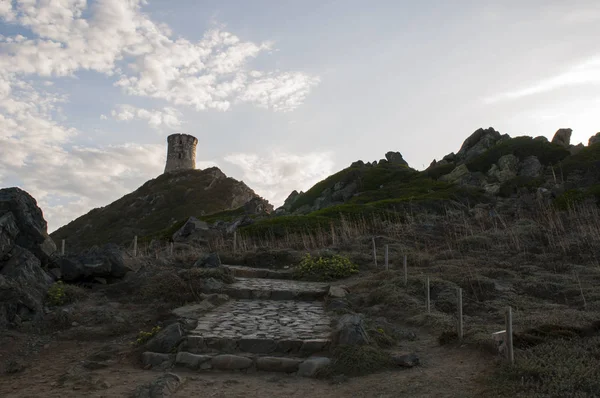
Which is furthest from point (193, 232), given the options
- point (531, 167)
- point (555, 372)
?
point (531, 167)

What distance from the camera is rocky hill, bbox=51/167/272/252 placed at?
62.0 metres

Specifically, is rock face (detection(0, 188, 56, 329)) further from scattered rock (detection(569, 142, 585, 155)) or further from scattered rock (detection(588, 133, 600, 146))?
scattered rock (detection(588, 133, 600, 146))

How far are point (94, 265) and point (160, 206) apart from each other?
199 ft

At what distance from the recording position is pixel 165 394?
513 cm

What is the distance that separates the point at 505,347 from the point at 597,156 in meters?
29.8

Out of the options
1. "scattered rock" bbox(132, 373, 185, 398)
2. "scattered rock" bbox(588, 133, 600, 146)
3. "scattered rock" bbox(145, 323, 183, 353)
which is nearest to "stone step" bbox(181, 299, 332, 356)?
"scattered rock" bbox(145, 323, 183, 353)

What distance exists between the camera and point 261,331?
7441mm

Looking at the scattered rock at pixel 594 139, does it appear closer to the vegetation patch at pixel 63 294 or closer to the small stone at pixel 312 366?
the small stone at pixel 312 366

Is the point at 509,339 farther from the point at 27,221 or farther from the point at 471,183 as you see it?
the point at 471,183

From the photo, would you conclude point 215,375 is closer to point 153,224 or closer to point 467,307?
point 467,307

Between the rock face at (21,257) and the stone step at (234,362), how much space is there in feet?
9.19

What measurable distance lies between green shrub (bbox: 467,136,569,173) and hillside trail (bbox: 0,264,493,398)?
30.1m

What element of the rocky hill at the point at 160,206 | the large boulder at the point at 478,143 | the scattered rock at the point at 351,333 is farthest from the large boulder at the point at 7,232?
the rocky hill at the point at 160,206

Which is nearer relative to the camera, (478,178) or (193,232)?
(193,232)
